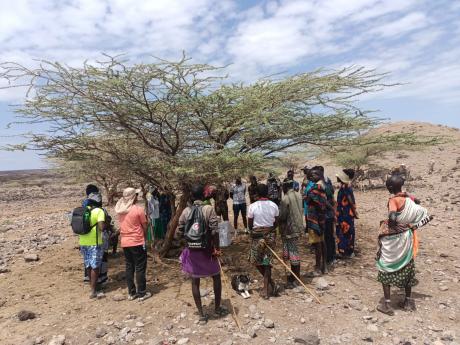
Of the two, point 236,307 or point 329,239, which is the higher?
point 329,239

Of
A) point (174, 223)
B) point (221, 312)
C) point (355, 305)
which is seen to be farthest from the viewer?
point (174, 223)

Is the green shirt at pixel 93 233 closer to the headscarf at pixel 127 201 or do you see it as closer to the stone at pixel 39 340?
the headscarf at pixel 127 201

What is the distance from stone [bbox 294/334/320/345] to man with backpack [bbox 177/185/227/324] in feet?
3.99

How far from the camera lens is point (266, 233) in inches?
221

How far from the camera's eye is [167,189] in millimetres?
7727

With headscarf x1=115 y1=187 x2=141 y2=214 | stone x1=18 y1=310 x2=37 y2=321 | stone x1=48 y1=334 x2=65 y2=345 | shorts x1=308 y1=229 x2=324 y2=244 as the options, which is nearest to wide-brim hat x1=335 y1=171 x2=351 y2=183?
shorts x1=308 y1=229 x2=324 y2=244

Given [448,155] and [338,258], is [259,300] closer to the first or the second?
[338,258]

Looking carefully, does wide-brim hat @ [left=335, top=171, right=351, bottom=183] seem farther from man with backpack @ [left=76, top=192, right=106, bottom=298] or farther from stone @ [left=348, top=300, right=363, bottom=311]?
man with backpack @ [left=76, top=192, right=106, bottom=298]

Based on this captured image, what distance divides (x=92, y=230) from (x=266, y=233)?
2769 mm

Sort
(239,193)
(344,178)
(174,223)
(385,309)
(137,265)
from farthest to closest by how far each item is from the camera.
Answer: (239,193), (174,223), (344,178), (137,265), (385,309)

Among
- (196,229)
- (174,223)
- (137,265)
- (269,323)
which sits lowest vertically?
(269,323)

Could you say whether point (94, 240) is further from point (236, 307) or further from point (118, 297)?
point (236, 307)

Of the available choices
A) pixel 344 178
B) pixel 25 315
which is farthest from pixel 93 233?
pixel 344 178

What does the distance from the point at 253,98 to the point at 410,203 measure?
9.16 ft
